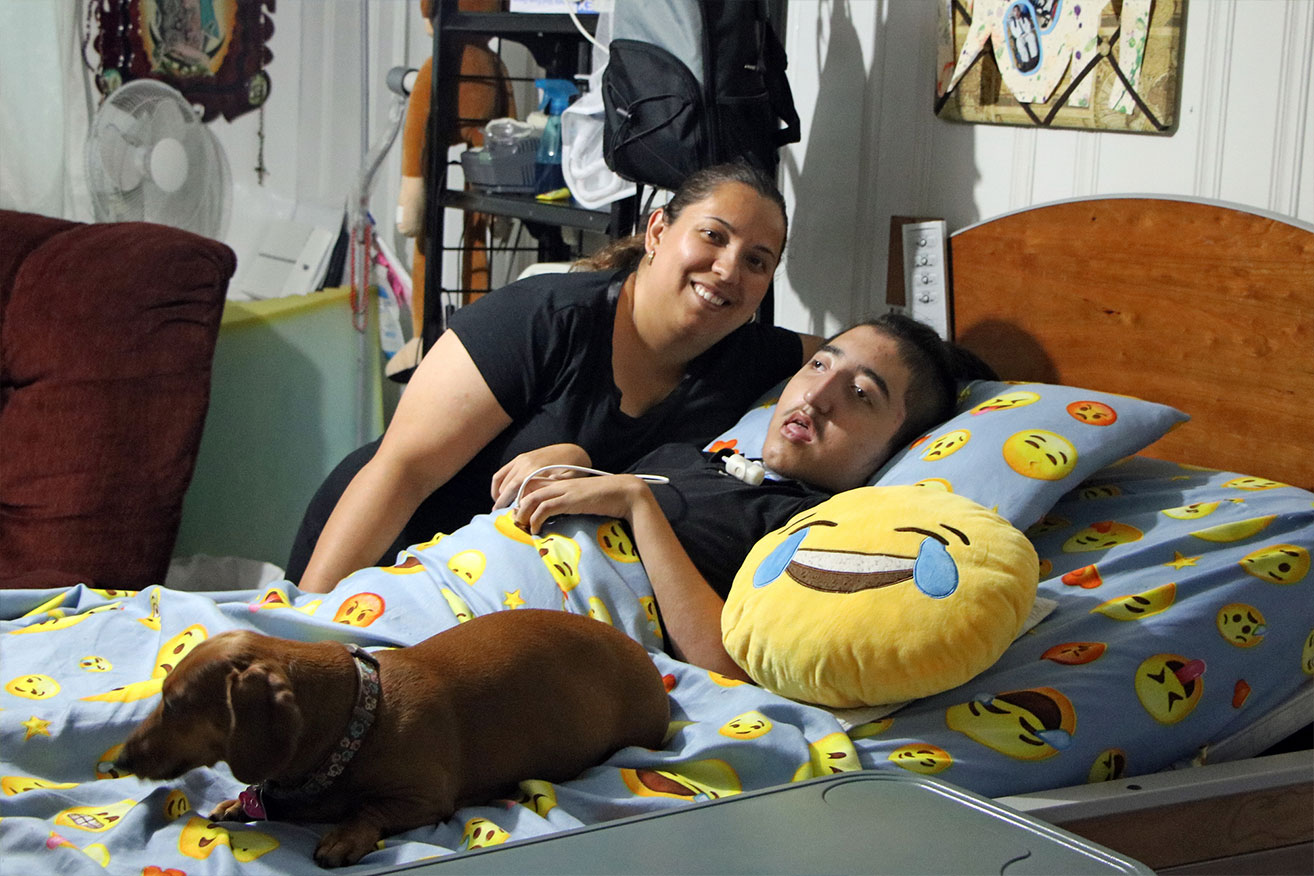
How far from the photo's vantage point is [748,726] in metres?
1.09

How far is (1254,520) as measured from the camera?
1.31 m

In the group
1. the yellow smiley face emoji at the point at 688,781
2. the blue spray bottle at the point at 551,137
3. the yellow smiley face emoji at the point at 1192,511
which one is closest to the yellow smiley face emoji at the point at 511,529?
the yellow smiley face emoji at the point at 688,781

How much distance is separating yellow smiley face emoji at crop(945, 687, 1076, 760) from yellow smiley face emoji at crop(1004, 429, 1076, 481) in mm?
297

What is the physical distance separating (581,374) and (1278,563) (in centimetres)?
89

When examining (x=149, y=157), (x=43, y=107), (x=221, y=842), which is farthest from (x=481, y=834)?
(x=43, y=107)

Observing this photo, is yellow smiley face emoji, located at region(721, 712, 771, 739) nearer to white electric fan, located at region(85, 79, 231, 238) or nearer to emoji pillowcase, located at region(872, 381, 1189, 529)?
emoji pillowcase, located at region(872, 381, 1189, 529)

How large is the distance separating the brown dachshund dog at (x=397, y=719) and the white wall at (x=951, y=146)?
101cm

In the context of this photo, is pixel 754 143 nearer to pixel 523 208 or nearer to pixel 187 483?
pixel 523 208

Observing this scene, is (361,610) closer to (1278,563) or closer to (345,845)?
(345,845)

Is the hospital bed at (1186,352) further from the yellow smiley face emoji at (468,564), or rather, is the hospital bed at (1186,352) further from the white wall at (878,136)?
the yellow smiley face emoji at (468,564)

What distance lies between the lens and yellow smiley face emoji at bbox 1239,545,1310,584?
126 cm

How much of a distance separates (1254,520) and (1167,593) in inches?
6.1

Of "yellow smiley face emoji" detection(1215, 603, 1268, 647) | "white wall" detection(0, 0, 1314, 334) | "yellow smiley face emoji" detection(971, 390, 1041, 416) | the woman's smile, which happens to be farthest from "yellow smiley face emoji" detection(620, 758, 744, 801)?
"white wall" detection(0, 0, 1314, 334)

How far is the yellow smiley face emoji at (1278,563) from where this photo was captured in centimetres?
126
